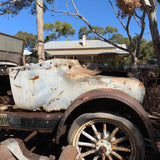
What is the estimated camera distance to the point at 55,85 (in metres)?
2.06

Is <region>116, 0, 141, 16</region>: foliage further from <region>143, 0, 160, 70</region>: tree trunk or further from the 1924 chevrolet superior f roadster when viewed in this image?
the 1924 chevrolet superior f roadster

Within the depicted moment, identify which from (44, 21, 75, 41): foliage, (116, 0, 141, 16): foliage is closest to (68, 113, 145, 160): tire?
(116, 0, 141, 16): foliage

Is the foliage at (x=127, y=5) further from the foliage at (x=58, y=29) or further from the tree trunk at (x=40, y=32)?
the foliage at (x=58, y=29)

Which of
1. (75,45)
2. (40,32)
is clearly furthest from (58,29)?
(40,32)

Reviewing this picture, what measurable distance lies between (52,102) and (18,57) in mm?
2718

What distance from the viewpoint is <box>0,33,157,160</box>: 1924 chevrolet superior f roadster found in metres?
1.77

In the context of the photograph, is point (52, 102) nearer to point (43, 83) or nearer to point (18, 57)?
point (43, 83)

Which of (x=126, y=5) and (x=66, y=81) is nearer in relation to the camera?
(x=66, y=81)

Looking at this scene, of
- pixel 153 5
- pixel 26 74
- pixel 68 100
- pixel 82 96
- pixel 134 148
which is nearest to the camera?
pixel 134 148

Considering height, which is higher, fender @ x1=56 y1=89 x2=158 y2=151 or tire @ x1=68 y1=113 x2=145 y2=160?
fender @ x1=56 y1=89 x2=158 y2=151

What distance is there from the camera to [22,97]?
87.0 inches

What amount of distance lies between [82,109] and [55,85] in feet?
1.79

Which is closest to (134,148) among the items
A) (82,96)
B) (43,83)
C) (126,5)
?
(82,96)

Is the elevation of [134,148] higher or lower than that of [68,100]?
lower
